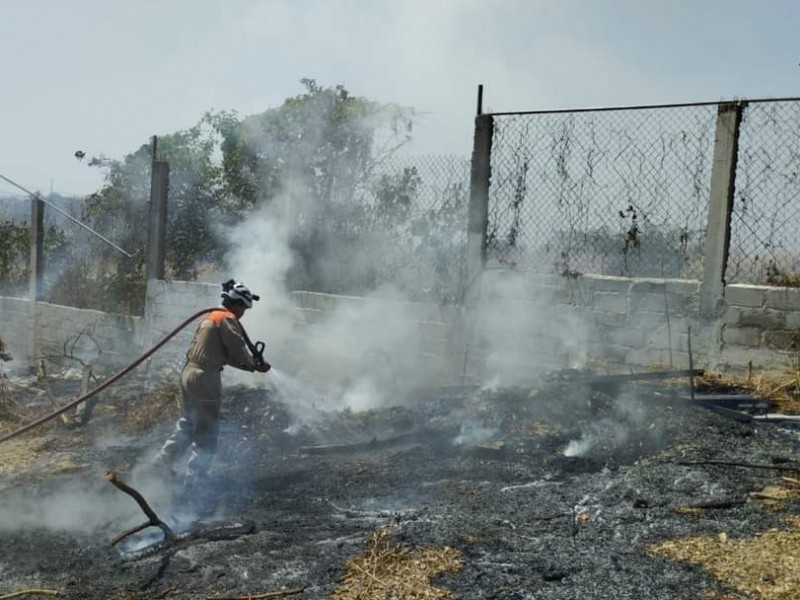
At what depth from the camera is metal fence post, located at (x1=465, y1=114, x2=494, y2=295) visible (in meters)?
8.76

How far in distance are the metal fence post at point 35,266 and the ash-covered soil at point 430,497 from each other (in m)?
4.74

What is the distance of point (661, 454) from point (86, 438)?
5909mm

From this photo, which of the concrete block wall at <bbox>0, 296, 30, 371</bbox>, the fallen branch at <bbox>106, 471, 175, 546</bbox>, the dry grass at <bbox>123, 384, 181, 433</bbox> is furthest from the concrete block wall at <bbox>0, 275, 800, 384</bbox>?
the fallen branch at <bbox>106, 471, 175, 546</bbox>

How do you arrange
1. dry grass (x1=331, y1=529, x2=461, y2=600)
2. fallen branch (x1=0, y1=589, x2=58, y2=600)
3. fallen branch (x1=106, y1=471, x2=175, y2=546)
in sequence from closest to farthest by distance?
dry grass (x1=331, y1=529, x2=461, y2=600), fallen branch (x1=0, y1=589, x2=58, y2=600), fallen branch (x1=106, y1=471, x2=175, y2=546)

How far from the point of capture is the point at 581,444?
22.5ft

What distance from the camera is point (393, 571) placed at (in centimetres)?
414

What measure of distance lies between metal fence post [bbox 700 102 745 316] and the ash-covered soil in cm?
117

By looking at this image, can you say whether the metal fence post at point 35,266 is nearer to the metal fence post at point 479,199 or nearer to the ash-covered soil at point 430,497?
the ash-covered soil at point 430,497

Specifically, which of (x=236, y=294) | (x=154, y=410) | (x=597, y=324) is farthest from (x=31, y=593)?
(x=597, y=324)

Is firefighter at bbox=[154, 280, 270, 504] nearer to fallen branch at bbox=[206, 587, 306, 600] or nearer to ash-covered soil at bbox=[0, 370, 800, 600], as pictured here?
ash-covered soil at bbox=[0, 370, 800, 600]

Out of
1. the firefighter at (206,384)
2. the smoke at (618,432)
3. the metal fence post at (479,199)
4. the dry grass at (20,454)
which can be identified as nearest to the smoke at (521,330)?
the metal fence post at (479,199)

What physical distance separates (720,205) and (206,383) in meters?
5.14

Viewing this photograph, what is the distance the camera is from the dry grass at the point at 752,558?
3779 millimetres

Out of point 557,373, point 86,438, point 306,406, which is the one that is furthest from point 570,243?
point 86,438
